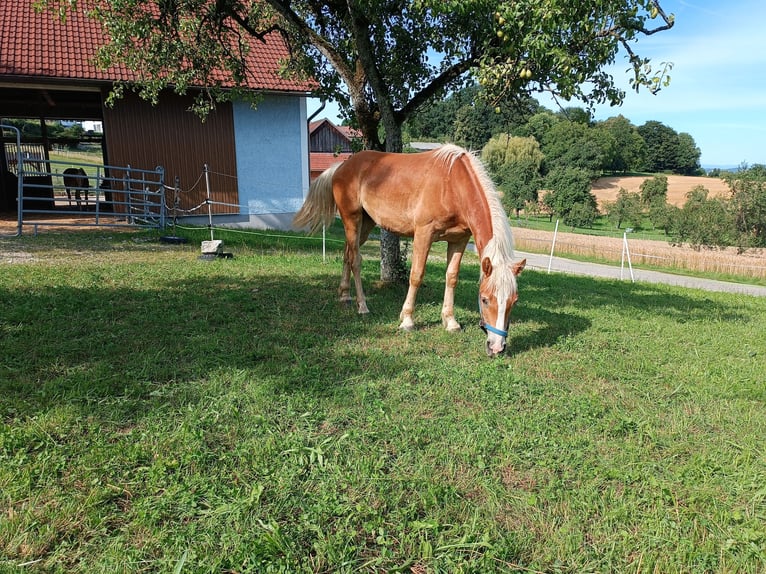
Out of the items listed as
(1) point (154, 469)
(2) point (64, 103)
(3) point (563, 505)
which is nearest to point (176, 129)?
(2) point (64, 103)

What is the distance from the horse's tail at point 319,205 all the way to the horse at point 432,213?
15mm

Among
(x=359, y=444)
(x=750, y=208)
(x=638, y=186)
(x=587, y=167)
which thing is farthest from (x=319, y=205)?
(x=638, y=186)

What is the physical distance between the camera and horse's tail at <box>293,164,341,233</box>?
658 centimetres

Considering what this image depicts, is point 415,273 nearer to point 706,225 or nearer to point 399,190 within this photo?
point 399,190

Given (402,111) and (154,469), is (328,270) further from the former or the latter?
(154,469)

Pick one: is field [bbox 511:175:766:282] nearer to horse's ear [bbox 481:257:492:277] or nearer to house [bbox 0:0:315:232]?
house [bbox 0:0:315:232]

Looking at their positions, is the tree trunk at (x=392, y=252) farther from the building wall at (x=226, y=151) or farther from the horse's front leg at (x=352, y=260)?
the building wall at (x=226, y=151)

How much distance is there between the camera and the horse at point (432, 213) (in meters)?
4.30

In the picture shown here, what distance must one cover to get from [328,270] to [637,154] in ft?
340

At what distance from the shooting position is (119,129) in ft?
44.3

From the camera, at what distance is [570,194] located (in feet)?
169

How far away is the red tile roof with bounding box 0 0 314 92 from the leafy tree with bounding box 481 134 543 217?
43921 mm

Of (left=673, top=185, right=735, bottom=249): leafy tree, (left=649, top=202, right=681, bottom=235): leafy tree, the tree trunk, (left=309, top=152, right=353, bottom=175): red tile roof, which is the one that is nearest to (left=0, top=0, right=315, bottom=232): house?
the tree trunk

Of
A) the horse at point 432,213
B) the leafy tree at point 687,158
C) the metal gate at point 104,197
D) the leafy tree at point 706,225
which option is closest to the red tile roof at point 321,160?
the metal gate at point 104,197
